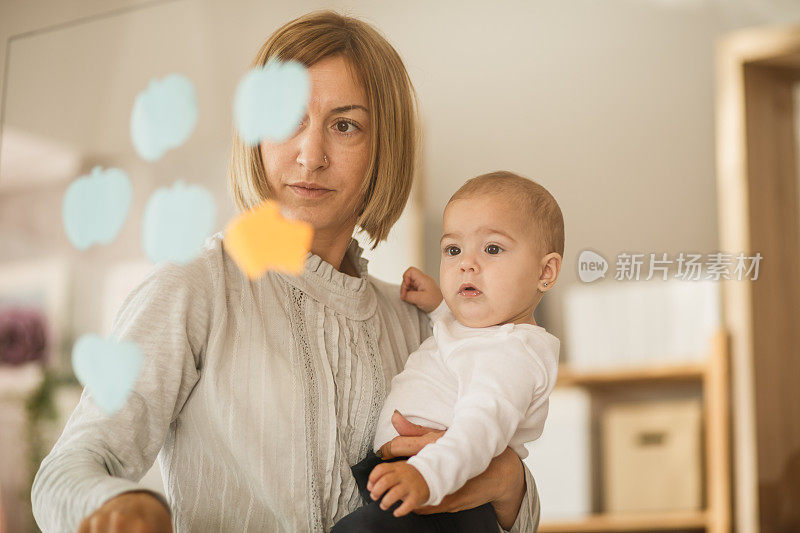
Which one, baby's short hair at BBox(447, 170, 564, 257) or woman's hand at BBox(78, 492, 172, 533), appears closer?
woman's hand at BBox(78, 492, 172, 533)

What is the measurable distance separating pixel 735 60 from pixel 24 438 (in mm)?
1435

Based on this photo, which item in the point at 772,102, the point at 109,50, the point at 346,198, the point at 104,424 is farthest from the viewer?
the point at 109,50

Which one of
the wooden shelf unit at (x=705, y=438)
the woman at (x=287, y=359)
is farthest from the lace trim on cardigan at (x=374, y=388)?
the wooden shelf unit at (x=705, y=438)

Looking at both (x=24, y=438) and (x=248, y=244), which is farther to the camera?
(x=24, y=438)

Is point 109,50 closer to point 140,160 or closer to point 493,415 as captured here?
point 140,160

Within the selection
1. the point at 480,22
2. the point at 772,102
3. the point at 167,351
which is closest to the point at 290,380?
the point at 167,351

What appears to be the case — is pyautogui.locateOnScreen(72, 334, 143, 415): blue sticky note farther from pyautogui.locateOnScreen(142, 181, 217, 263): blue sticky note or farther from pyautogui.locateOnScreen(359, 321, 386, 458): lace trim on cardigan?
pyautogui.locateOnScreen(142, 181, 217, 263): blue sticky note

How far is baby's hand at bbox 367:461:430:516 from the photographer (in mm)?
641

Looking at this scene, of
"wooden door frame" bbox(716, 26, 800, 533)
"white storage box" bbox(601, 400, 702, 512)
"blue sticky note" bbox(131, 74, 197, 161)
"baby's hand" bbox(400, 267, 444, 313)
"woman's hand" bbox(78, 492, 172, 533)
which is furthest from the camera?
"blue sticky note" bbox(131, 74, 197, 161)

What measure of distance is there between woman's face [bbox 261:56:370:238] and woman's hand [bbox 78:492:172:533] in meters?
0.38

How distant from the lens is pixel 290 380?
0.79 meters

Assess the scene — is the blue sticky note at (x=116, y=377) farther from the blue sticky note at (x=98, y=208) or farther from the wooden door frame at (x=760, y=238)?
the wooden door frame at (x=760, y=238)

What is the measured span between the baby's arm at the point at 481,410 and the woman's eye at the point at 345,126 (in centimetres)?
28

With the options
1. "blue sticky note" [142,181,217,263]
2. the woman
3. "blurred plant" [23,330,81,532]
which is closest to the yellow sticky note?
the woman
